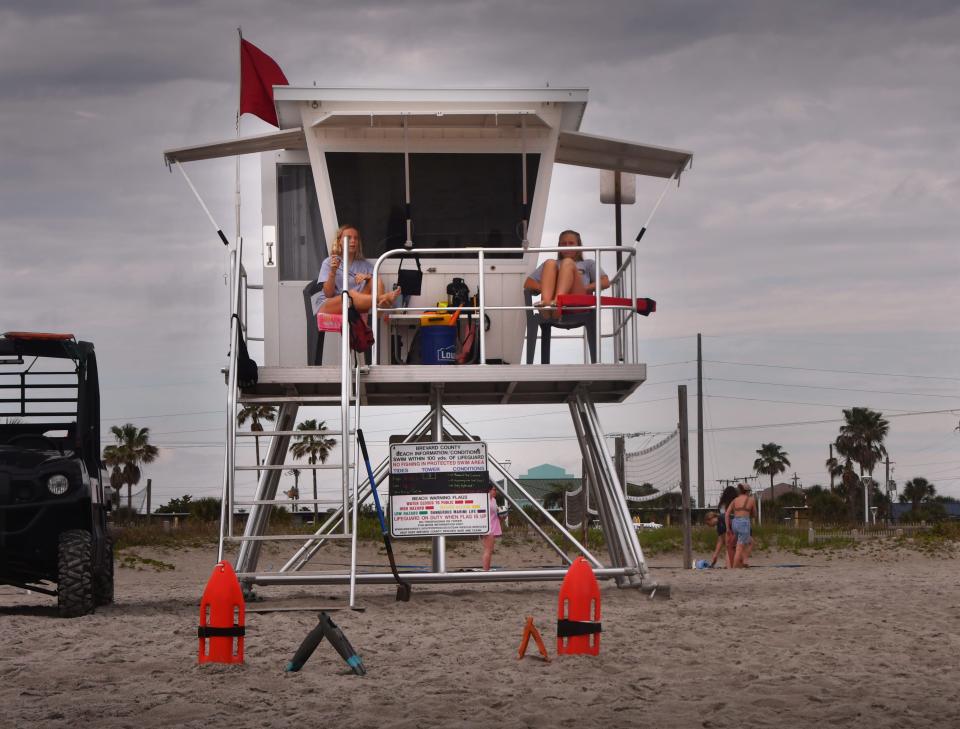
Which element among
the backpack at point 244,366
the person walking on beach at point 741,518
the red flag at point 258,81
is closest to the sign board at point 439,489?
the backpack at point 244,366

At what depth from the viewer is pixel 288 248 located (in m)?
15.1

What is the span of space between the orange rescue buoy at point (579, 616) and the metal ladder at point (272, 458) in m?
2.71

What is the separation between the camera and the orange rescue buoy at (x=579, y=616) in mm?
9289

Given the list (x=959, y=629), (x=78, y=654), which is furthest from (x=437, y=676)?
(x=959, y=629)

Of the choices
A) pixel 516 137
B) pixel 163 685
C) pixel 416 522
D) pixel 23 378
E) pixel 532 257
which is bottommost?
pixel 163 685

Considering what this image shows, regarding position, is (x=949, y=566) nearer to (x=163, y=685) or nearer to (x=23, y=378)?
(x=23, y=378)

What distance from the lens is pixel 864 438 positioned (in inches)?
3223

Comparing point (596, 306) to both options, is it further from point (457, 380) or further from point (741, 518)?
point (741, 518)

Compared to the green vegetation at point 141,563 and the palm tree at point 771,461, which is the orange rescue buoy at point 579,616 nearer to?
the green vegetation at point 141,563

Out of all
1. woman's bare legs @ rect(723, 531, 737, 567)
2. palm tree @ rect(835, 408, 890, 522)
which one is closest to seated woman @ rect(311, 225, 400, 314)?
woman's bare legs @ rect(723, 531, 737, 567)

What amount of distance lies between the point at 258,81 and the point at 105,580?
591 centimetres

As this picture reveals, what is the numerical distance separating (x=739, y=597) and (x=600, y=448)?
84.2 inches

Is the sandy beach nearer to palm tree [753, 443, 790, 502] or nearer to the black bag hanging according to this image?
the black bag hanging

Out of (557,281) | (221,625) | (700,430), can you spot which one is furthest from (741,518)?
(700,430)
